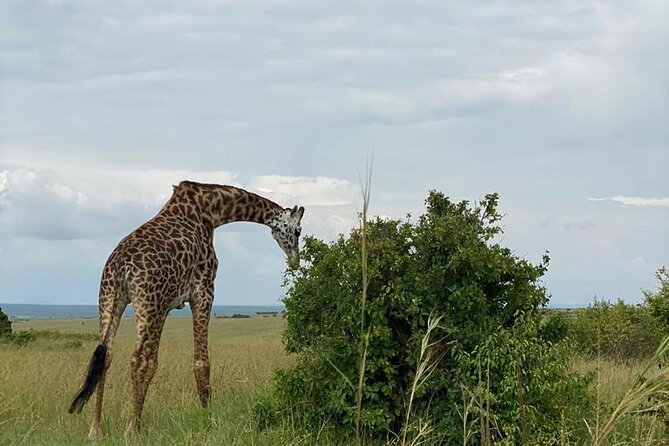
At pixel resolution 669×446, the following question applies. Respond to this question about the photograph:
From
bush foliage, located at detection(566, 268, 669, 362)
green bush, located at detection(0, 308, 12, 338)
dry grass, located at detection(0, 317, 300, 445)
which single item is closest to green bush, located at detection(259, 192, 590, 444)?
dry grass, located at detection(0, 317, 300, 445)

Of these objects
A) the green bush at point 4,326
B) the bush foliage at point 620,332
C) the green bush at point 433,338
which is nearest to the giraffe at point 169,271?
the green bush at point 433,338

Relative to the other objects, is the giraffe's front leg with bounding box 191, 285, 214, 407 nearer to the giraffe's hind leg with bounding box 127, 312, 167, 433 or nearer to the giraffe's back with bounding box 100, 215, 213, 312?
the giraffe's back with bounding box 100, 215, 213, 312

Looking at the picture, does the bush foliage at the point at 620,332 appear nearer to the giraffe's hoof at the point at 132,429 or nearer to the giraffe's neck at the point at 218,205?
the giraffe's neck at the point at 218,205

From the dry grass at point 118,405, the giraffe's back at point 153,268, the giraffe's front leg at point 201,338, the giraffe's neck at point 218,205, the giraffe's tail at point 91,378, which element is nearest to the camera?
the dry grass at point 118,405

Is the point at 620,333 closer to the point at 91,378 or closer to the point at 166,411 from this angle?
the point at 166,411

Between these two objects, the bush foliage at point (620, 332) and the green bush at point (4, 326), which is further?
the green bush at point (4, 326)

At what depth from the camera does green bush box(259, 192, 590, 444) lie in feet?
25.3

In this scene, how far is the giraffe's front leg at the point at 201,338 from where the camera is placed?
33.0 feet

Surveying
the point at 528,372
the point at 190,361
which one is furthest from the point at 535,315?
the point at 190,361

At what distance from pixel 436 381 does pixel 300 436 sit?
143 cm

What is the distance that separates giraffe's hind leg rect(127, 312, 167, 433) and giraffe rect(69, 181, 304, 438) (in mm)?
11

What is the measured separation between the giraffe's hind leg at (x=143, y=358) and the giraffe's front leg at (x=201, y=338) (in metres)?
1.04

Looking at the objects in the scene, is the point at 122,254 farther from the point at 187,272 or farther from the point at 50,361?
the point at 50,361

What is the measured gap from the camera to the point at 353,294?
8172 mm
